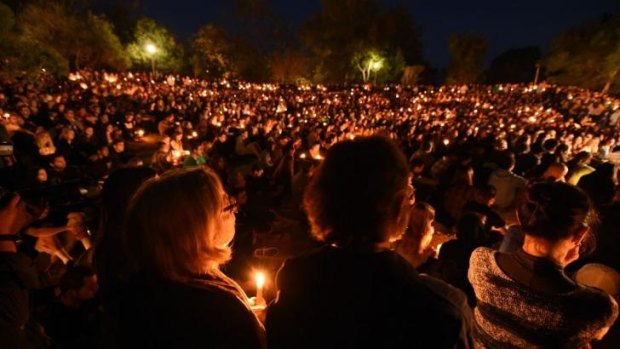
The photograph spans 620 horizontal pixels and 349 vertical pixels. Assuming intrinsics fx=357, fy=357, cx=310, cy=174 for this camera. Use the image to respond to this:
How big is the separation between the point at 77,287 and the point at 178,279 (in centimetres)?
232

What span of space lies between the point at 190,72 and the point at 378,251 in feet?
168

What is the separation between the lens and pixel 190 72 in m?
47.7

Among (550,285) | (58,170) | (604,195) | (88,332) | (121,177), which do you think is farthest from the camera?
(58,170)

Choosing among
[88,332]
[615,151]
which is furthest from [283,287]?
[615,151]

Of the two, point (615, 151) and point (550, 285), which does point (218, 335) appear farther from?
point (615, 151)

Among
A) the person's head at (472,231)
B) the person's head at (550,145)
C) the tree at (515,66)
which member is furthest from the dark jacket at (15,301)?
the tree at (515,66)

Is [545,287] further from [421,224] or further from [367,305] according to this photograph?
[421,224]

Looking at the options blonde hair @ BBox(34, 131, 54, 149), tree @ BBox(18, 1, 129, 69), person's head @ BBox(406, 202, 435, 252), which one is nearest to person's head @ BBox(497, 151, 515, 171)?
person's head @ BBox(406, 202, 435, 252)

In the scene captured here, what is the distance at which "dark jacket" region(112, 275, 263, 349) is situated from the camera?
1202 millimetres

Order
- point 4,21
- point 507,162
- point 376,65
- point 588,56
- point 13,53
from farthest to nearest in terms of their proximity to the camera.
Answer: point 376,65 → point 588,56 → point 13,53 → point 4,21 → point 507,162

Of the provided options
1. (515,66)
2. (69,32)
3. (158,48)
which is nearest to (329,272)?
(69,32)

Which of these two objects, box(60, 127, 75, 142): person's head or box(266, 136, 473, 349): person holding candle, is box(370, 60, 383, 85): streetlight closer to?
box(60, 127, 75, 142): person's head

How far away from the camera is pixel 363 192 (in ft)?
3.62

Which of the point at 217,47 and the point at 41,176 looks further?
the point at 217,47
